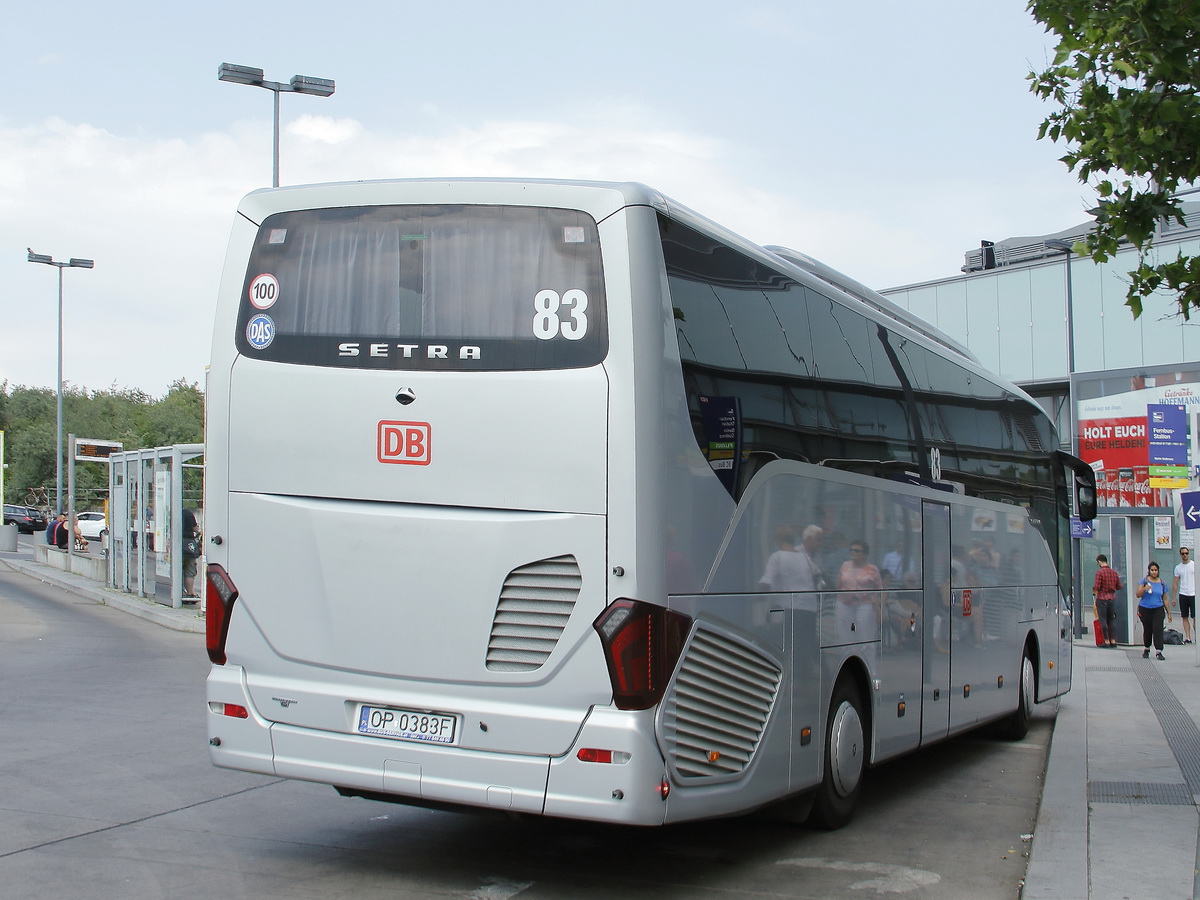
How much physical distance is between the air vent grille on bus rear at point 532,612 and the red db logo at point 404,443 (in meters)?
0.71

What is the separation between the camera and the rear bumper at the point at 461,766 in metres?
5.68

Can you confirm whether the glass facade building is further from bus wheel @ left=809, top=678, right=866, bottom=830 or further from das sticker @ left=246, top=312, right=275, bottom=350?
das sticker @ left=246, top=312, right=275, bottom=350

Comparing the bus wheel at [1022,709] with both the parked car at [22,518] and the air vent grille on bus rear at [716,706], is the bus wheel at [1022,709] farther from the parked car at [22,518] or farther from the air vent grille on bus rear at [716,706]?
the parked car at [22,518]

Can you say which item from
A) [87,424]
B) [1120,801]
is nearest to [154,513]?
[1120,801]

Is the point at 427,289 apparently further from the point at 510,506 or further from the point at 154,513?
the point at 154,513

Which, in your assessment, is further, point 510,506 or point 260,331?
point 260,331

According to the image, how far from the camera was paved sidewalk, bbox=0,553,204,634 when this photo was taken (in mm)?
22438

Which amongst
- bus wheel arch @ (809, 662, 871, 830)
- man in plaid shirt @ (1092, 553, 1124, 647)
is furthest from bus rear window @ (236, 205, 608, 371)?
man in plaid shirt @ (1092, 553, 1124, 647)

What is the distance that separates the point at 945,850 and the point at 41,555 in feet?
148

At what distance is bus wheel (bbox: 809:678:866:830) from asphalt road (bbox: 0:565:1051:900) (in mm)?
164

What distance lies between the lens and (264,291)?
6695mm

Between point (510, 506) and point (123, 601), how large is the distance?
23.1 m

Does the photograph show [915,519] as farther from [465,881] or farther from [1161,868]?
[465,881]

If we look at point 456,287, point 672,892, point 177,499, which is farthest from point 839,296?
point 177,499
